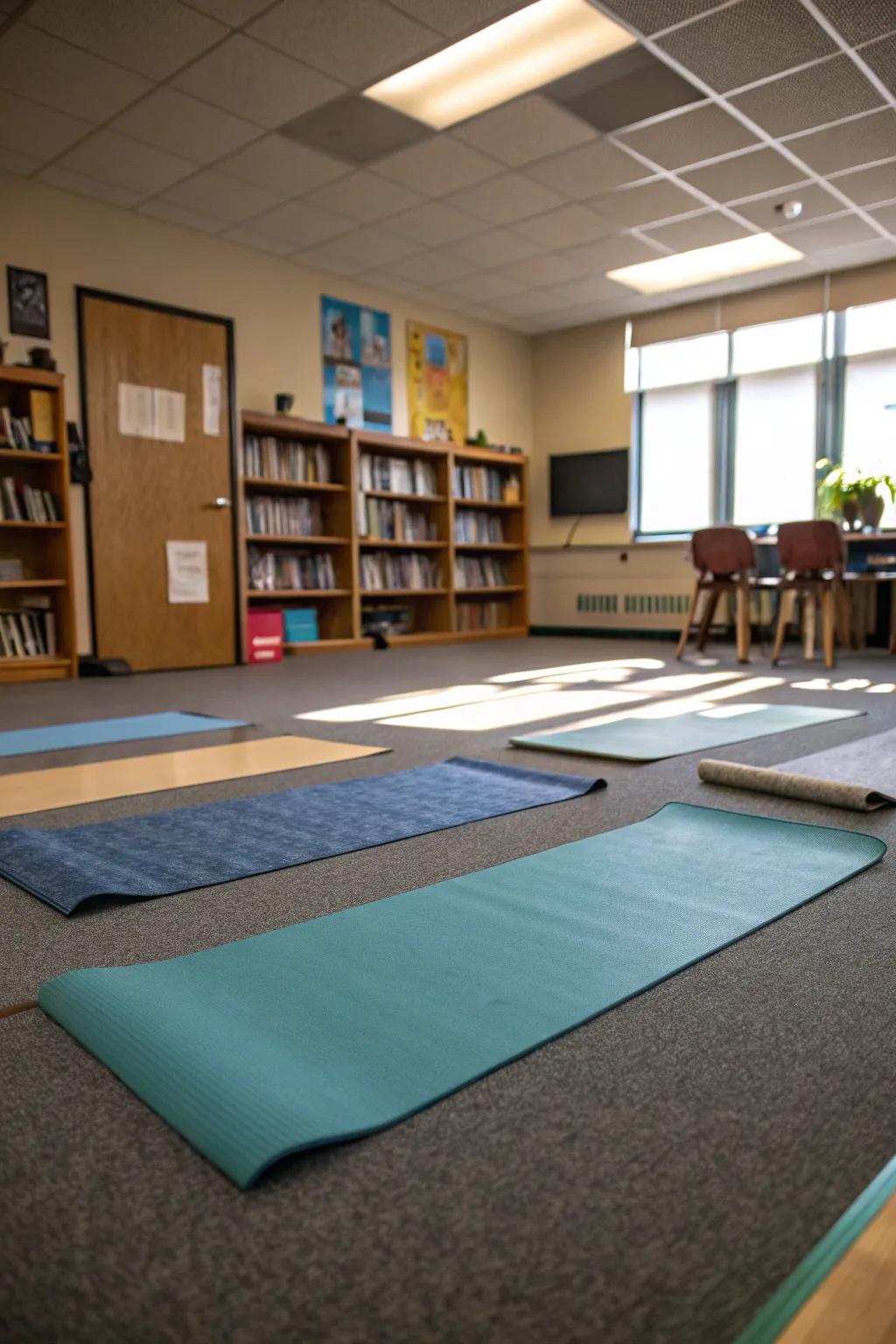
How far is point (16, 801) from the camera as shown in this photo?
2.14 meters

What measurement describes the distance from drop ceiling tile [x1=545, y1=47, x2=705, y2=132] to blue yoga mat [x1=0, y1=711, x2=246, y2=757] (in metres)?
3.14

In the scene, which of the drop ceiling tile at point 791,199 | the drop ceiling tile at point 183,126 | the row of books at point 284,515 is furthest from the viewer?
the row of books at point 284,515

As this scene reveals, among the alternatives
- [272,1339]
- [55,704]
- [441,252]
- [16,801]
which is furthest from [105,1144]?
[441,252]

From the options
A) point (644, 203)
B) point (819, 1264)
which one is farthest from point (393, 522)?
point (819, 1264)

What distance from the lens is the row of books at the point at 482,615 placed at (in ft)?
26.0

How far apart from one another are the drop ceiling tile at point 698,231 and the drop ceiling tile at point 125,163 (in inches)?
112

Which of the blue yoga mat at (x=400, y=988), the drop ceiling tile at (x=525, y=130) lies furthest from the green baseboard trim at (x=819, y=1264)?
the drop ceiling tile at (x=525, y=130)

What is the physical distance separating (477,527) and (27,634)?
3.95 m

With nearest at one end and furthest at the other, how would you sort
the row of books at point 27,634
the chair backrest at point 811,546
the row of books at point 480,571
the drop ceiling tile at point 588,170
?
the drop ceiling tile at point 588,170, the row of books at point 27,634, the chair backrest at point 811,546, the row of books at point 480,571

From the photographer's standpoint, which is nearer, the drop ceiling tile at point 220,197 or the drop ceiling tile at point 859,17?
the drop ceiling tile at point 859,17

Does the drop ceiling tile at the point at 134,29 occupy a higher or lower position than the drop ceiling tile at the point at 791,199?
lower

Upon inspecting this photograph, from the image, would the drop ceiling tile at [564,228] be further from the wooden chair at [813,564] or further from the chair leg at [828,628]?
the chair leg at [828,628]

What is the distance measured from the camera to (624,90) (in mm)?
4234

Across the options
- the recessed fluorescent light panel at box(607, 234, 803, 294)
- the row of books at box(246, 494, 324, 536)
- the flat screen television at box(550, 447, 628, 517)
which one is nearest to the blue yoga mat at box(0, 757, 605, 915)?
the row of books at box(246, 494, 324, 536)
